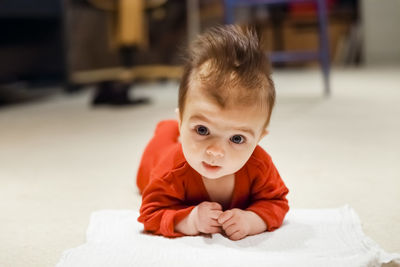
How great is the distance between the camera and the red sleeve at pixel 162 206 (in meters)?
0.76

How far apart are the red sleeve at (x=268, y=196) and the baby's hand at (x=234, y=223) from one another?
33 mm

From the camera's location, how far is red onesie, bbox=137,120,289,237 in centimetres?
77

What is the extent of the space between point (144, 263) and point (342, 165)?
718mm

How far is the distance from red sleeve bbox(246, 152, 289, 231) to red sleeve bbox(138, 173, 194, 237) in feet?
0.36

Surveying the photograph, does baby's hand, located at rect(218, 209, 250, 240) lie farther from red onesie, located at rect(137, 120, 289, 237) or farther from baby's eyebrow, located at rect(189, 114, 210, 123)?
baby's eyebrow, located at rect(189, 114, 210, 123)

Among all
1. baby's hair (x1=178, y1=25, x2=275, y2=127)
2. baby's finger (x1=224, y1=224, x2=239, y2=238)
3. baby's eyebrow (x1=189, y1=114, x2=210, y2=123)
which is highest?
baby's hair (x1=178, y1=25, x2=275, y2=127)

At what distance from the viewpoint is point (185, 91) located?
28.3 inches

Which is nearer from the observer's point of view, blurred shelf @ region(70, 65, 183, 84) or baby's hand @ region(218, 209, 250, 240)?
baby's hand @ region(218, 209, 250, 240)

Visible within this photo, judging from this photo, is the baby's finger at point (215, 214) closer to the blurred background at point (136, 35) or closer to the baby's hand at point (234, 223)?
the baby's hand at point (234, 223)

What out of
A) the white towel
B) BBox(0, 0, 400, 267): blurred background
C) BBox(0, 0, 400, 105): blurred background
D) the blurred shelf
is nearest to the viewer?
the white towel

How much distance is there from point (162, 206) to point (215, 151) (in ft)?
0.48

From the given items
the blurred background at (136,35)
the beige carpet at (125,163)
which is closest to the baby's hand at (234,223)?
the beige carpet at (125,163)

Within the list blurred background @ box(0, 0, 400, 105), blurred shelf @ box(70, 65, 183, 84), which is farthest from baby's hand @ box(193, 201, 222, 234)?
blurred shelf @ box(70, 65, 183, 84)

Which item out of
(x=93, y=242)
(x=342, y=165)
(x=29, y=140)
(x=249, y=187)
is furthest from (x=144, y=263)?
(x=29, y=140)
